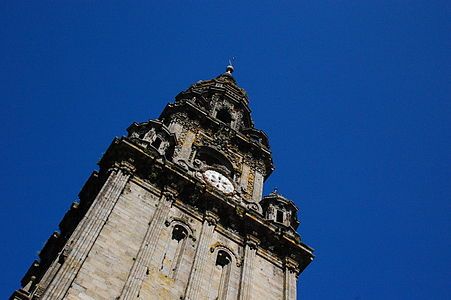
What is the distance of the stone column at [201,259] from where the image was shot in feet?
83.3

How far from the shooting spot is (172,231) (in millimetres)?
28359

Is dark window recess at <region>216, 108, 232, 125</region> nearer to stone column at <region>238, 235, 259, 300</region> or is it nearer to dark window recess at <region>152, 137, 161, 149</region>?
dark window recess at <region>152, 137, 161, 149</region>

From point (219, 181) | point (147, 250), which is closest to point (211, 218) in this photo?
point (219, 181)

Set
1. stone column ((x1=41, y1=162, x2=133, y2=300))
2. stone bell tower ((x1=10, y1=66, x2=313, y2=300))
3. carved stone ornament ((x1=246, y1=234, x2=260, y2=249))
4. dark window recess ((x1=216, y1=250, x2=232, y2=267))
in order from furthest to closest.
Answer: carved stone ornament ((x1=246, y1=234, x2=260, y2=249)) → dark window recess ((x1=216, y1=250, x2=232, y2=267)) → stone bell tower ((x1=10, y1=66, x2=313, y2=300)) → stone column ((x1=41, y1=162, x2=133, y2=300))

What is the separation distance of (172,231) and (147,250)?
8.53 ft

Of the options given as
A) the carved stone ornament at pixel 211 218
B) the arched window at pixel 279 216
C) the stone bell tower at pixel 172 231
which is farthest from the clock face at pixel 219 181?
the carved stone ornament at pixel 211 218

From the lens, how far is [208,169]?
34.7 metres

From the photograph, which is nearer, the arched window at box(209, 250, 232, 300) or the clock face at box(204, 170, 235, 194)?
the arched window at box(209, 250, 232, 300)

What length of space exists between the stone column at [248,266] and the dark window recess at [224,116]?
616 inches

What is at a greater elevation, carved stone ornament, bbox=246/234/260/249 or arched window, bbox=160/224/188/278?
carved stone ornament, bbox=246/234/260/249

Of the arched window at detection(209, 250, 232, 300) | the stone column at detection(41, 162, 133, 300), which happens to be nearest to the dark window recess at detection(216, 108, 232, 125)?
the stone column at detection(41, 162, 133, 300)

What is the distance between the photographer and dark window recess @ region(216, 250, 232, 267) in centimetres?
2864

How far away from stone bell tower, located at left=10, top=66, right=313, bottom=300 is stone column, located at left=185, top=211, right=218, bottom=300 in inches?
2.1

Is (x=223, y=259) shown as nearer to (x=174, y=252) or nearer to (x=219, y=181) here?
(x=174, y=252)
